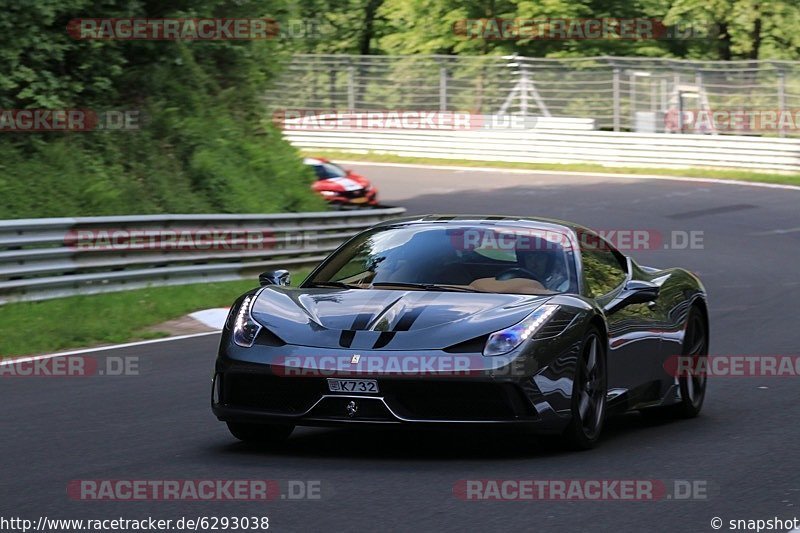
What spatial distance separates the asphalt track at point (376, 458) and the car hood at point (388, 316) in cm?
61

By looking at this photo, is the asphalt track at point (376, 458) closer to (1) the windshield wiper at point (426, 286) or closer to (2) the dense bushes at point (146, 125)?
(1) the windshield wiper at point (426, 286)

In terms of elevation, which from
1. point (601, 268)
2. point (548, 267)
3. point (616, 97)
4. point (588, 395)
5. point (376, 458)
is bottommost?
point (616, 97)

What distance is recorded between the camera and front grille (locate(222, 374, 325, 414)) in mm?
7109

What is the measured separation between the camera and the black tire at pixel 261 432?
768cm

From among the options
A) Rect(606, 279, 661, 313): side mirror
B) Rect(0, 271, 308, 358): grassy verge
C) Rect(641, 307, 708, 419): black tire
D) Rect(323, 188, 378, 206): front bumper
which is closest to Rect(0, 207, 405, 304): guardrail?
Rect(0, 271, 308, 358): grassy verge

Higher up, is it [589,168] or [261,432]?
[261,432]

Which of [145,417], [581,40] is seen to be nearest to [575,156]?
[581,40]

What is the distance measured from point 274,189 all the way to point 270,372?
13400 millimetres

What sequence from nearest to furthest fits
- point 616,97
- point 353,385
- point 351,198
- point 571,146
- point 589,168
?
point 353,385 → point 351,198 → point 589,168 → point 571,146 → point 616,97

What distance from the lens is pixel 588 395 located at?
7.64 meters

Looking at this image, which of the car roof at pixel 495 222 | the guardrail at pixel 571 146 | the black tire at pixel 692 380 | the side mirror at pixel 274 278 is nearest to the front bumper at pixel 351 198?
the guardrail at pixel 571 146

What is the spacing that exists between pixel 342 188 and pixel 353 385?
20.4 metres

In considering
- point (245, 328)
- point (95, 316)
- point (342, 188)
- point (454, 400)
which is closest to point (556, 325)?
point (454, 400)

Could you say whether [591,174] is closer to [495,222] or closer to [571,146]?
[571,146]
